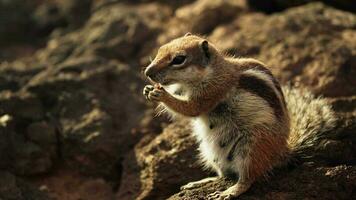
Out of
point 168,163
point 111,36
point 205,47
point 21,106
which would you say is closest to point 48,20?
point 111,36

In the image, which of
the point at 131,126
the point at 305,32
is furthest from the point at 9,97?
the point at 305,32

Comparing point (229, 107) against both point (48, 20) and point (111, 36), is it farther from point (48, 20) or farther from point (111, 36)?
point (48, 20)

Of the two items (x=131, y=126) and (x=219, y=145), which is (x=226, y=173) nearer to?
(x=219, y=145)

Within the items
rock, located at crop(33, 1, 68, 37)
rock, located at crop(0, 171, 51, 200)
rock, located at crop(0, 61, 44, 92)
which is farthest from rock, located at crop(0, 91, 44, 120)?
rock, located at crop(33, 1, 68, 37)

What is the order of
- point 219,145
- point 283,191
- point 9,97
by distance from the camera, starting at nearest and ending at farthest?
point 283,191 → point 219,145 → point 9,97

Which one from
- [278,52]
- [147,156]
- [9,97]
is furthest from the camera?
[278,52]
